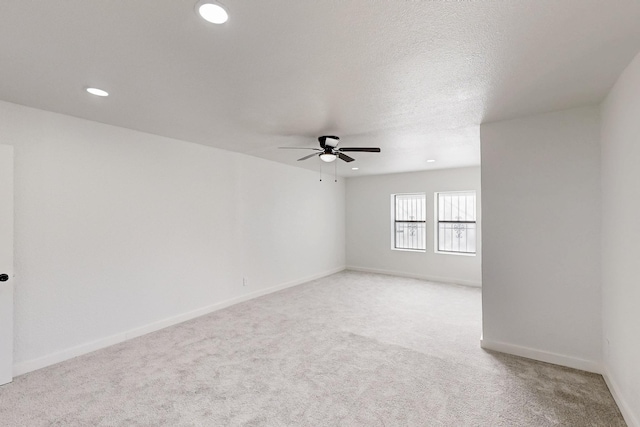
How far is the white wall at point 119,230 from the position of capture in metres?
2.73

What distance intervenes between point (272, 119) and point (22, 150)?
2.30m

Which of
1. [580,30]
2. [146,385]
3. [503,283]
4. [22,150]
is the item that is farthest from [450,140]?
[22,150]

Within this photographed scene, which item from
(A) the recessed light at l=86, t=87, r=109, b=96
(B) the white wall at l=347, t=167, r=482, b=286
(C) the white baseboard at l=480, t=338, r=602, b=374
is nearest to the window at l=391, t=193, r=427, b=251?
(B) the white wall at l=347, t=167, r=482, b=286

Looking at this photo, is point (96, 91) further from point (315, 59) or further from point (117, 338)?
point (117, 338)

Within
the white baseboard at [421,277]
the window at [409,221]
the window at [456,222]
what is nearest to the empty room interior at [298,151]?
the white baseboard at [421,277]

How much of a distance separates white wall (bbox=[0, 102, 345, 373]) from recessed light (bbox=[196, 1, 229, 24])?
2.48m

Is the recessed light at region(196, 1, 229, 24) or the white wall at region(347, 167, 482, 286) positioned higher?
the recessed light at region(196, 1, 229, 24)

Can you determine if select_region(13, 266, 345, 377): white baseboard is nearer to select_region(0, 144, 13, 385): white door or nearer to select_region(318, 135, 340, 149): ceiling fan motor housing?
select_region(0, 144, 13, 385): white door

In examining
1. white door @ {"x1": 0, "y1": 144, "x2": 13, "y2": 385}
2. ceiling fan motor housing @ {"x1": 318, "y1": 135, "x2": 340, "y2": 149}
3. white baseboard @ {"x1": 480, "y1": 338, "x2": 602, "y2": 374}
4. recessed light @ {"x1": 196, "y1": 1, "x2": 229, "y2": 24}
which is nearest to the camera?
recessed light @ {"x1": 196, "y1": 1, "x2": 229, "y2": 24}

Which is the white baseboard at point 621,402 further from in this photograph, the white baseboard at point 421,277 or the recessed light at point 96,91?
the recessed light at point 96,91

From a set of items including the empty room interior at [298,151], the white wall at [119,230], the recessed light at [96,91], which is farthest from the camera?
the white wall at [119,230]

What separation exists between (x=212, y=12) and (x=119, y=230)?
9.35 feet

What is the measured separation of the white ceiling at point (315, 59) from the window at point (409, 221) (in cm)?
380

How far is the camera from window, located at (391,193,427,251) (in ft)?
22.1
